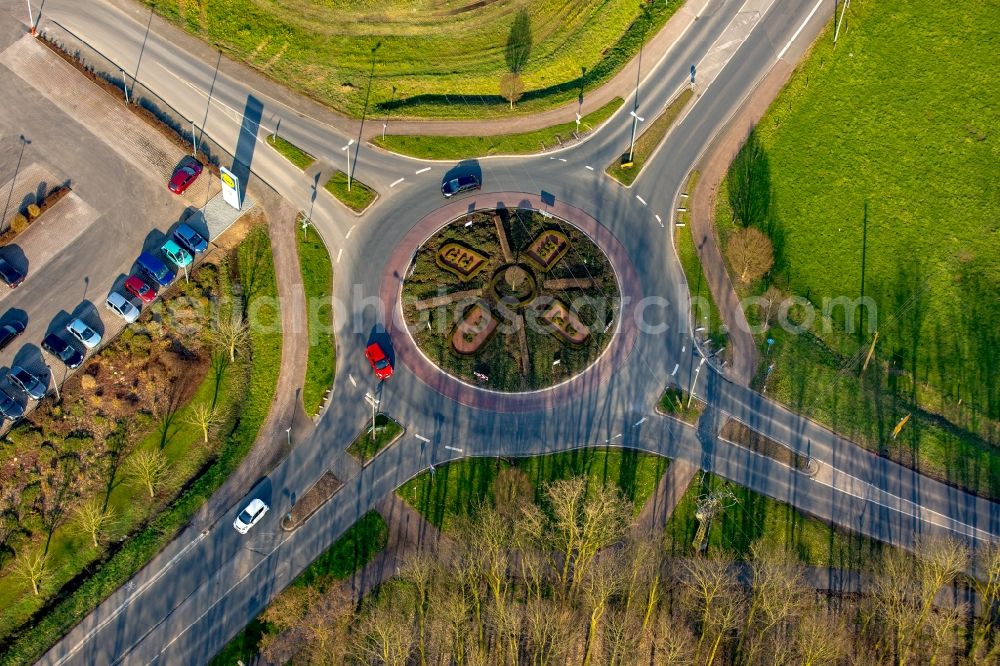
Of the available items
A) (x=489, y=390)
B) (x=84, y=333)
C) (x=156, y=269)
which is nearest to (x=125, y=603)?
Answer: (x=84, y=333)

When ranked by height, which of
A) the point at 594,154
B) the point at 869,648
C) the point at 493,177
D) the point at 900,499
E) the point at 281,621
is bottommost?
the point at 281,621

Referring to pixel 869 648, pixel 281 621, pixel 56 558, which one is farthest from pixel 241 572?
pixel 869 648

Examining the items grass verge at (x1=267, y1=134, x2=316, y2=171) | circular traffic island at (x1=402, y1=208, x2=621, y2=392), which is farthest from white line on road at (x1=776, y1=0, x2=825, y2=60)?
grass verge at (x1=267, y1=134, x2=316, y2=171)

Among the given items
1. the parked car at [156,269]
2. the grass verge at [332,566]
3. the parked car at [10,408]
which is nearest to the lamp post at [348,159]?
the parked car at [156,269]

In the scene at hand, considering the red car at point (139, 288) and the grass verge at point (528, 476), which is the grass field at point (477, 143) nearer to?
the red car at point (139, 288)

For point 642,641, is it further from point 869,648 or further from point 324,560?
point 324,560

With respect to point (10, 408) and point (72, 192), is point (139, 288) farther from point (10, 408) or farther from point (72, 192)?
point (10, 408)

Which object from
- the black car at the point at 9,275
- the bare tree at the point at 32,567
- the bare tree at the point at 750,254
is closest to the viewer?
the bare tree at the point at 32,567
